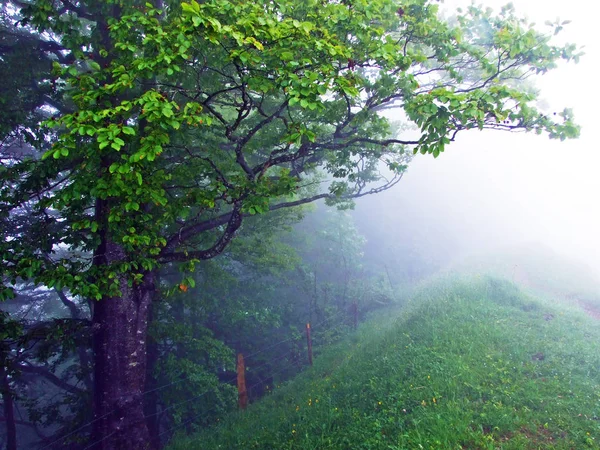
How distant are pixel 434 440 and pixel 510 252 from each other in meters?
30.6

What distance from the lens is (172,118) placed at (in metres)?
4.65

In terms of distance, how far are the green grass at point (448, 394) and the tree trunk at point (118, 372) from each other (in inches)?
72.7

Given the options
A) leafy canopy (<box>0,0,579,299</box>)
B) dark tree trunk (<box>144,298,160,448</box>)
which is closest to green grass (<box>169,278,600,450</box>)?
dark tree trunk (<box>144,298,160,448</box>)

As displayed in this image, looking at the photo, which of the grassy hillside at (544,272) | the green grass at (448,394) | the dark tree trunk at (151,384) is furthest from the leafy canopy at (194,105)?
the grassy hillside at (544,272)

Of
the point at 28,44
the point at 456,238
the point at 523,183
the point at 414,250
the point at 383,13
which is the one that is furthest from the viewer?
the point at 523,183

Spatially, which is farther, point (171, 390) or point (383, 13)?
point (171, 390)

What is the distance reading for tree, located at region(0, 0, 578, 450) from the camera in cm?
481

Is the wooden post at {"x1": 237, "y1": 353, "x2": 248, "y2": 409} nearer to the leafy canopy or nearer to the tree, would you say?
the tree

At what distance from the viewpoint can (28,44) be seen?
834 centimetres

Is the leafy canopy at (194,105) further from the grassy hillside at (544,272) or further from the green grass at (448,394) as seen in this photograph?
the grassy hillside at (544,272)

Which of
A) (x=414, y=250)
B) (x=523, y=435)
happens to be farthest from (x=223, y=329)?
(x=414, y=250)

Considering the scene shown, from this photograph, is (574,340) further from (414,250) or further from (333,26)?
(414,250)

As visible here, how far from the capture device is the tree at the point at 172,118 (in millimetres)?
4809

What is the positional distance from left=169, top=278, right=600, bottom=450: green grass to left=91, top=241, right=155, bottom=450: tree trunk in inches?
72.7
